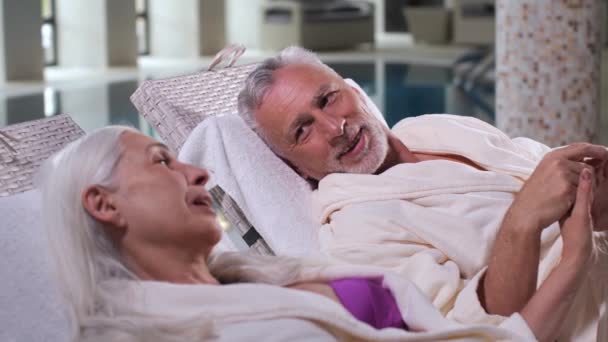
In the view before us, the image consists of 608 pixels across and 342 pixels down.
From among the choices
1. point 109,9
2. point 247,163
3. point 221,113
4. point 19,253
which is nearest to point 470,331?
point 19,253

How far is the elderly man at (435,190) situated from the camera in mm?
2020

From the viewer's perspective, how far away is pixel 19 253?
2.04 meters

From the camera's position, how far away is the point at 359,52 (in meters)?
14.5

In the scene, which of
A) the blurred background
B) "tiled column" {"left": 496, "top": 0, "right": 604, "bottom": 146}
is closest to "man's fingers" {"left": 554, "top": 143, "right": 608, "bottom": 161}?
the blurred background

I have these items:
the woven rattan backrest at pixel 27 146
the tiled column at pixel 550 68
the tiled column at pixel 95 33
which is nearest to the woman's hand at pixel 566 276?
the woven rattan backrest at pixel 27 146

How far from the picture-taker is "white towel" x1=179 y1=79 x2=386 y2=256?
8.65 feet

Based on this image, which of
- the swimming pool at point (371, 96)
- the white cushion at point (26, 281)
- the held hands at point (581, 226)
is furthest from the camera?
the swimming pool at point (371, 96)

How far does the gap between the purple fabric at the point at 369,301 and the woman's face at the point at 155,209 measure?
8.4 inches

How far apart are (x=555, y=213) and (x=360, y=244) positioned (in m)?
0.43

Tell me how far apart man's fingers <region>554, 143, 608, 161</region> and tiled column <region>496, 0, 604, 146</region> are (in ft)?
10.9

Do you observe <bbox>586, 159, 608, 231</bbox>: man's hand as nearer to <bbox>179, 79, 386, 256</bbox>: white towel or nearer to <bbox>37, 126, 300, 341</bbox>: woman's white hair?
<bbox>179, 79, 386, 256</bbox>: white towel

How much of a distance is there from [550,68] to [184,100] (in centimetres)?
284

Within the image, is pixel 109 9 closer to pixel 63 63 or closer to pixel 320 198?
pixel 63 63

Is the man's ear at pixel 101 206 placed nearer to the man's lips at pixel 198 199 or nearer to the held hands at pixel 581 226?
the man's lips at pixel 198 199
